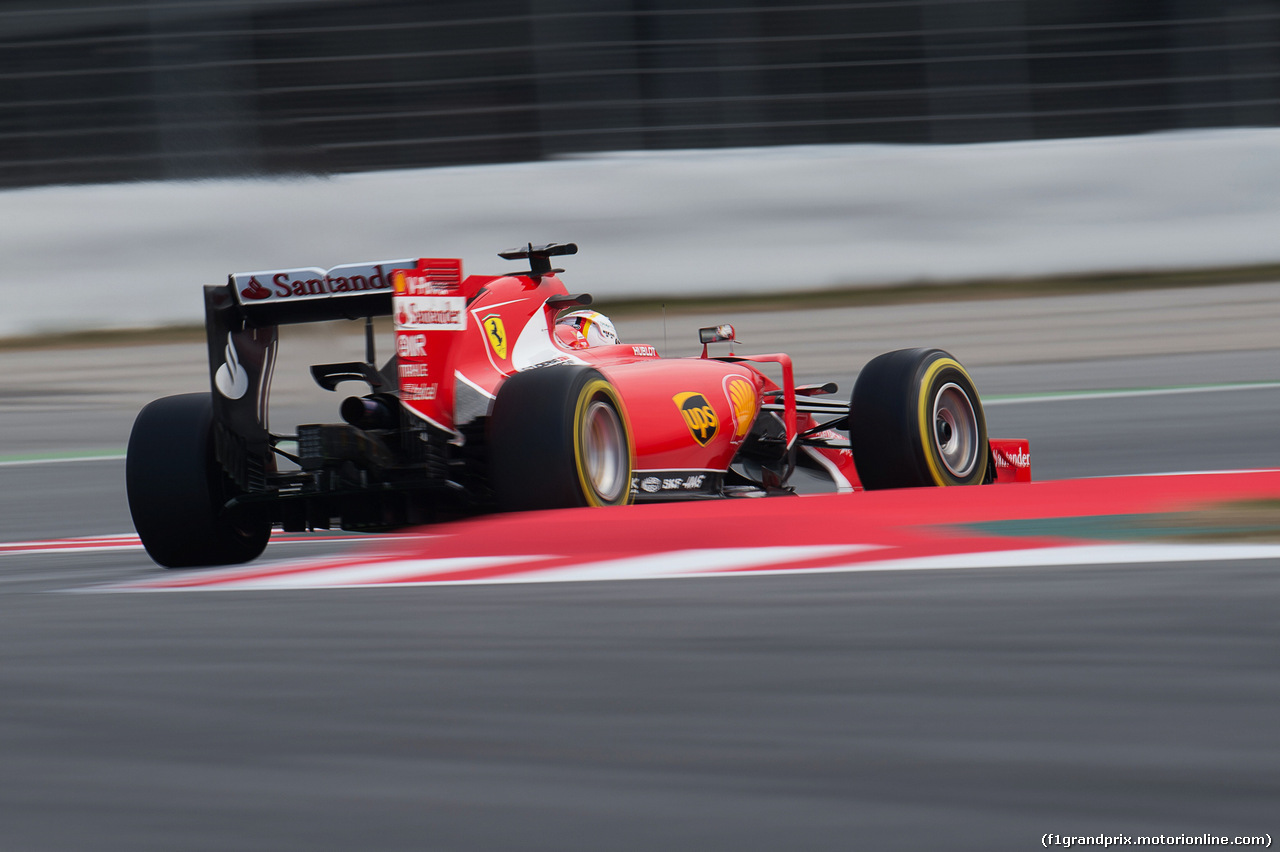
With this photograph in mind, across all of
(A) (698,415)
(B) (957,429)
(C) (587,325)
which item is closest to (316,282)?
(C) (587,325)

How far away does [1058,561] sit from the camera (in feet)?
13.2

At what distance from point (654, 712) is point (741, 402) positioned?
13.5ft

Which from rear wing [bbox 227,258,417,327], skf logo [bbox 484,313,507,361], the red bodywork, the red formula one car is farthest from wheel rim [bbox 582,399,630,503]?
rear wing [bbox 227,258,417,327]

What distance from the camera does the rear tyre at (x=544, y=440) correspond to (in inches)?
207

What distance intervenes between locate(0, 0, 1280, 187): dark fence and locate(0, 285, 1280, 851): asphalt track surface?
1216 cm

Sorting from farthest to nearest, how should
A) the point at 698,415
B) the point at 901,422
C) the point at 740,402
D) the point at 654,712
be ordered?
the point at 740,402
the point at 698,415
the point at 901,422
the point at 654,712

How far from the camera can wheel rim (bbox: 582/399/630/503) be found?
18.2 feet

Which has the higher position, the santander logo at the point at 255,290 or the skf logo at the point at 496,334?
the santander logo at the point at 255,290

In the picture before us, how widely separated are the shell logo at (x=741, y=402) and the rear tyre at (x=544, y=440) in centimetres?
121

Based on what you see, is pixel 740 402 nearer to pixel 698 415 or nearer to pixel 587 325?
pixel 698 415

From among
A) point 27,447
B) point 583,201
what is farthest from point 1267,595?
point 583,201

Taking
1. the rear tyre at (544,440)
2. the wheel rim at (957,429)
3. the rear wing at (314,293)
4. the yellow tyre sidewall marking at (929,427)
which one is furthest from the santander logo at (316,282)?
the wheel rim at (957,429)

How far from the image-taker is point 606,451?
18.6 ft

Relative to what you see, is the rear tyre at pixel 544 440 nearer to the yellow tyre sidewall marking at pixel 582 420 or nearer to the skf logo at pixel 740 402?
the yellow tyre sidewall marking at pixel 582 420
